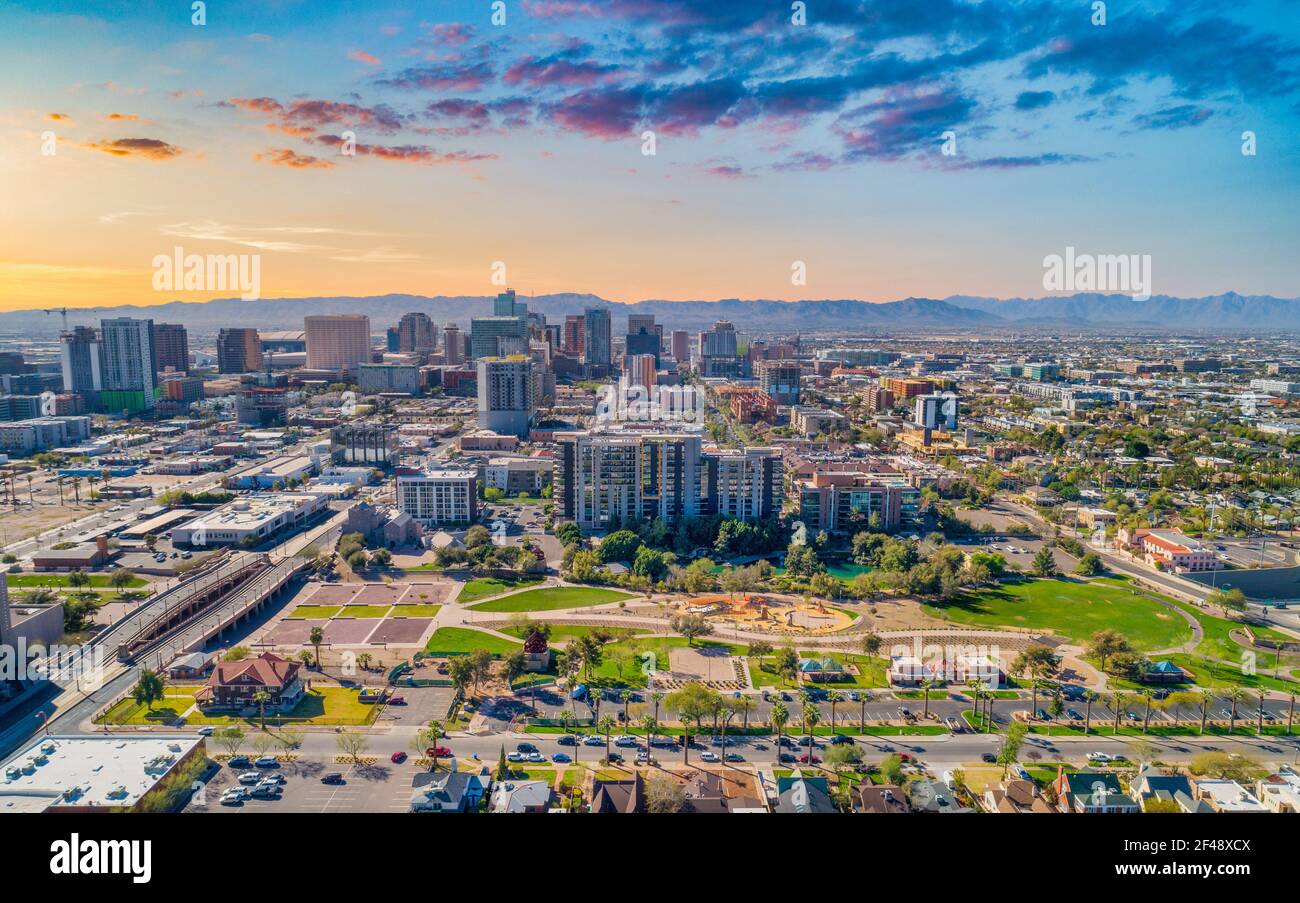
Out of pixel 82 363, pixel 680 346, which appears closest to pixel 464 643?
pixel 82 363

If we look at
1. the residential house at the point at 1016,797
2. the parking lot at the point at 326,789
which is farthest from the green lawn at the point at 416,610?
the residential house at the point at 1016,797

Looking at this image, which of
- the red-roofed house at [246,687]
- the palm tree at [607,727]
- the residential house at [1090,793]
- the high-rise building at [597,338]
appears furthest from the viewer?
the high-rise building at [597,338]

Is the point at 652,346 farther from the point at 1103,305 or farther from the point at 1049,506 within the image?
the point at 1103,305

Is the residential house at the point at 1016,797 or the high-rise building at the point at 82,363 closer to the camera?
the residential house at the point at 1016,797

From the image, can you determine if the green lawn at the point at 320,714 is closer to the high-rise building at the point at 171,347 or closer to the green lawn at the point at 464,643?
the green lawn at the point at 464,643

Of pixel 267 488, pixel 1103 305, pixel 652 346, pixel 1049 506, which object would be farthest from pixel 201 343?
pixel 1103 305
